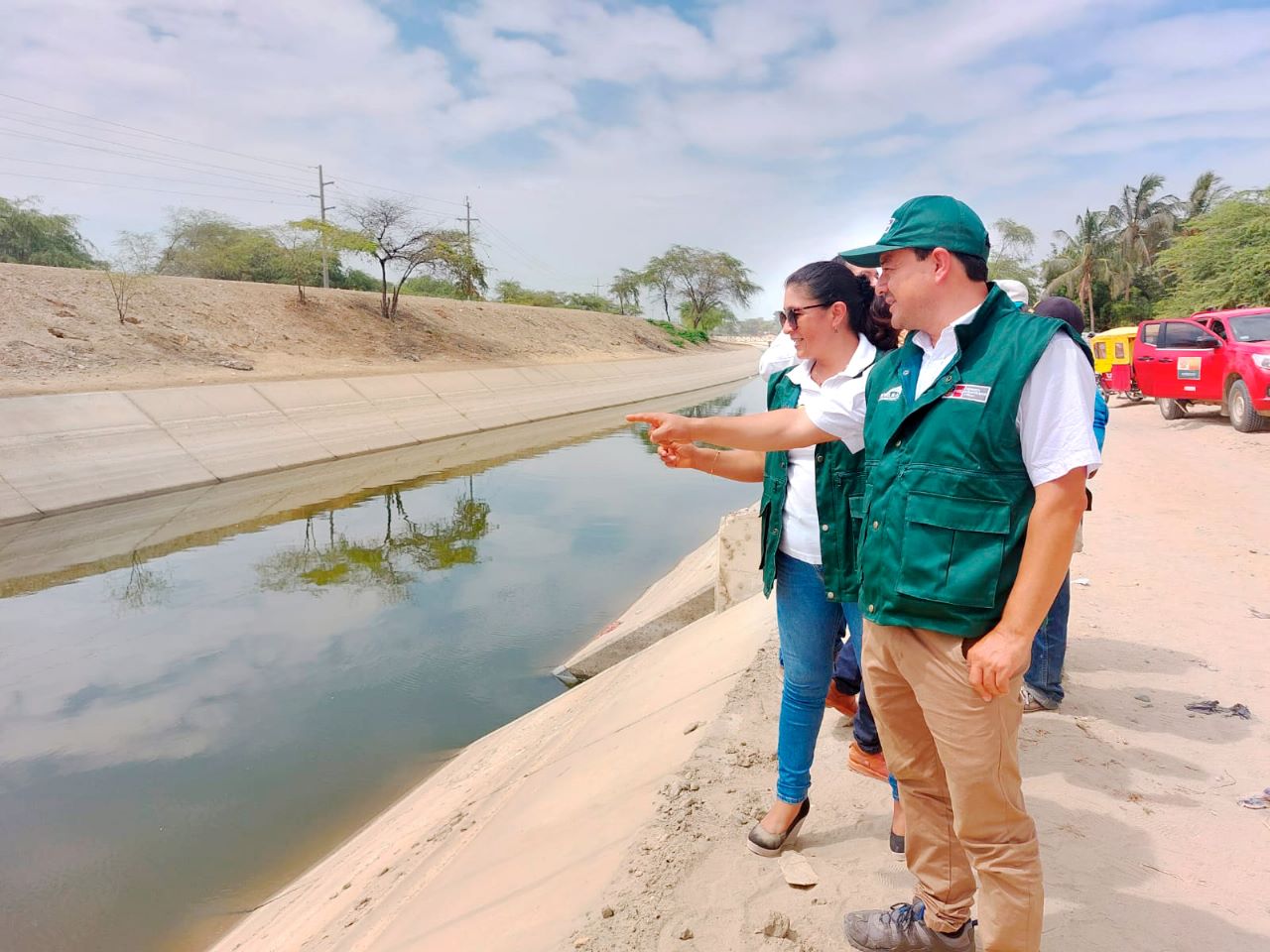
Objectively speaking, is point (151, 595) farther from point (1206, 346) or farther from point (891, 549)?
point (1206, 346)

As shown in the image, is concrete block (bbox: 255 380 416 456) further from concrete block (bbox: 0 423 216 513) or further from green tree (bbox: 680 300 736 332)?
green tree (bbox: 680 300 736 332)

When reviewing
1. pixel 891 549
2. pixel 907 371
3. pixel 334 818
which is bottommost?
pixel 334 818

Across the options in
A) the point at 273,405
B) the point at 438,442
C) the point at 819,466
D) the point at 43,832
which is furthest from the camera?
the point at 438,442

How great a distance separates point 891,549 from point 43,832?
16.9ft

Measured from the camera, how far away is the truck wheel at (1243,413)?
1048 cm

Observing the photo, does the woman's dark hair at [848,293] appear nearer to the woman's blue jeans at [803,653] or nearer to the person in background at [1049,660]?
the woman's blue jeans at [803,653]

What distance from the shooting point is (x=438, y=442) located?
19250 millimetres

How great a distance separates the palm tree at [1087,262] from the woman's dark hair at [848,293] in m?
40.5

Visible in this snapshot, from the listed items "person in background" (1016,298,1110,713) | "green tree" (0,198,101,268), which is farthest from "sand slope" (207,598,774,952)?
A: "green tree" (0,198,101,268)

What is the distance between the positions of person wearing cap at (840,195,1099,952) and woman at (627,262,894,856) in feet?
0.99

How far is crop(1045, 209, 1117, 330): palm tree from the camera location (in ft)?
124

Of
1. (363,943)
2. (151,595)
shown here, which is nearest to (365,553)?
(151,595)

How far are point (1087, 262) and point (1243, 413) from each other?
31553mm

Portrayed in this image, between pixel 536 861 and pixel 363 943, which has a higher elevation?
pixel 536 861
